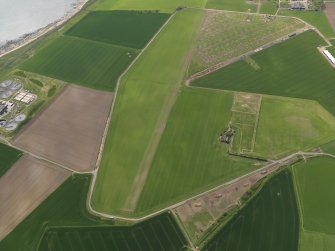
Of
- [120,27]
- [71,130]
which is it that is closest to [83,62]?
[120,27]

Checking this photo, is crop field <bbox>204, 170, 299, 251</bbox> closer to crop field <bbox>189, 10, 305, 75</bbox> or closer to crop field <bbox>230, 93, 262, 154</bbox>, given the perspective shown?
crop field <bbox>230, 93, 262, 154</bbox>

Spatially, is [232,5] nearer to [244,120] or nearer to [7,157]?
[244,120]

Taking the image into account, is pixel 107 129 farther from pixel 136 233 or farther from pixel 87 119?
pixel 136 233

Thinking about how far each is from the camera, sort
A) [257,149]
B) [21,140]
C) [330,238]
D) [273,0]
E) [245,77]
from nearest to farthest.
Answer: [330,238]
[257,149]
[21,140]
[245,77]
[273,0]

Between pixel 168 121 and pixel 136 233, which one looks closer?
pixel 136 233

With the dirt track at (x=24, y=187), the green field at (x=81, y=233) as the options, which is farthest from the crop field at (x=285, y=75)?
the dirt track at (x=24, y=187)

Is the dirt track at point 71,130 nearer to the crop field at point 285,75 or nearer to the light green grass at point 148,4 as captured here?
the crop field at point 285,75

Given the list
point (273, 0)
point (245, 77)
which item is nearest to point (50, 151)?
point (245, 77)

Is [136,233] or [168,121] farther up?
[168,121]
